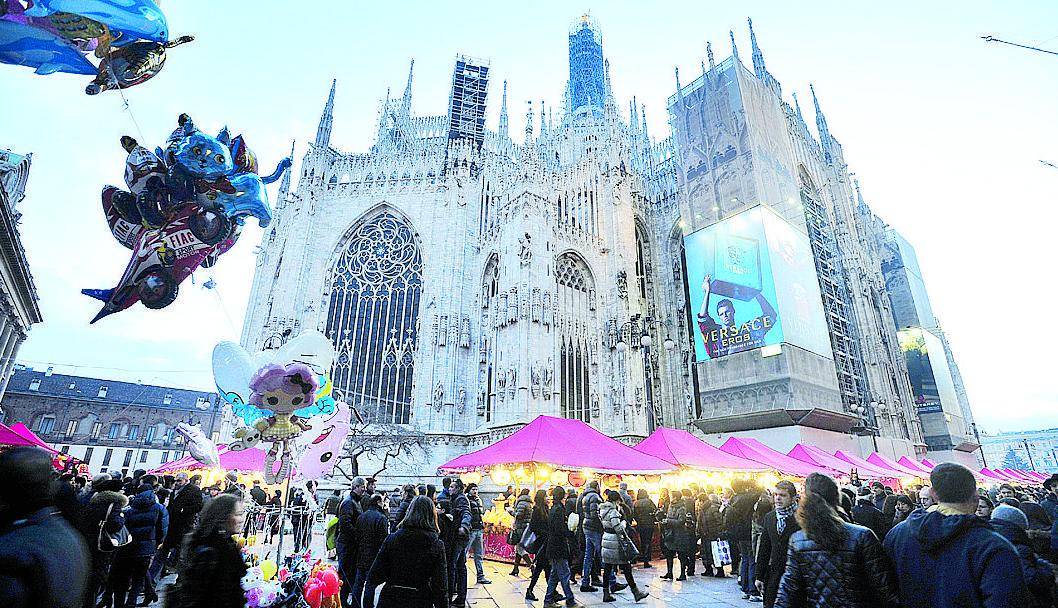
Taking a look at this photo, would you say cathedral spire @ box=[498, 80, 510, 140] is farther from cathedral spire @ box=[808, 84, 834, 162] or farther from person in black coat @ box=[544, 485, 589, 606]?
person in black coat @ box=[544, 485, 589, 606]

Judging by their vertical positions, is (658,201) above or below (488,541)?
above

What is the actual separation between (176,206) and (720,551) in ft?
38.7

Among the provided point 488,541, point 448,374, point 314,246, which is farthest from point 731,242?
point 314,246

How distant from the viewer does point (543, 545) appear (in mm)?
7613

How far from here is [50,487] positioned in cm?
208

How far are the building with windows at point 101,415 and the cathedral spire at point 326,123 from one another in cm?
2443

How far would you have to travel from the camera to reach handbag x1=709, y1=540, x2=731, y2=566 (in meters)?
10.2

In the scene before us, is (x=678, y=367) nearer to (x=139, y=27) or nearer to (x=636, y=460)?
(x=636, y=460)

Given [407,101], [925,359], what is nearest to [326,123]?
[407,101]

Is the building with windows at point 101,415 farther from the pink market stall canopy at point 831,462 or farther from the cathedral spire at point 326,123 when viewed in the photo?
the pink market stall canopy at point 831,462

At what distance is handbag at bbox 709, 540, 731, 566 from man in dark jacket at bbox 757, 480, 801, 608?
5.35m

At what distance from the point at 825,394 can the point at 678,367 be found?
760cm

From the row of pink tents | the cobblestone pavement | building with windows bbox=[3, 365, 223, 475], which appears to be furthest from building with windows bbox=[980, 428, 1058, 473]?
building with windows bbox=[3, 365, 223, 475]

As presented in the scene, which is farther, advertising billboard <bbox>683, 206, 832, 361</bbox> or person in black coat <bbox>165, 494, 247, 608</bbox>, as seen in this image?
advertising billboard <bbox>683, 206, 832, 361</bbox>
